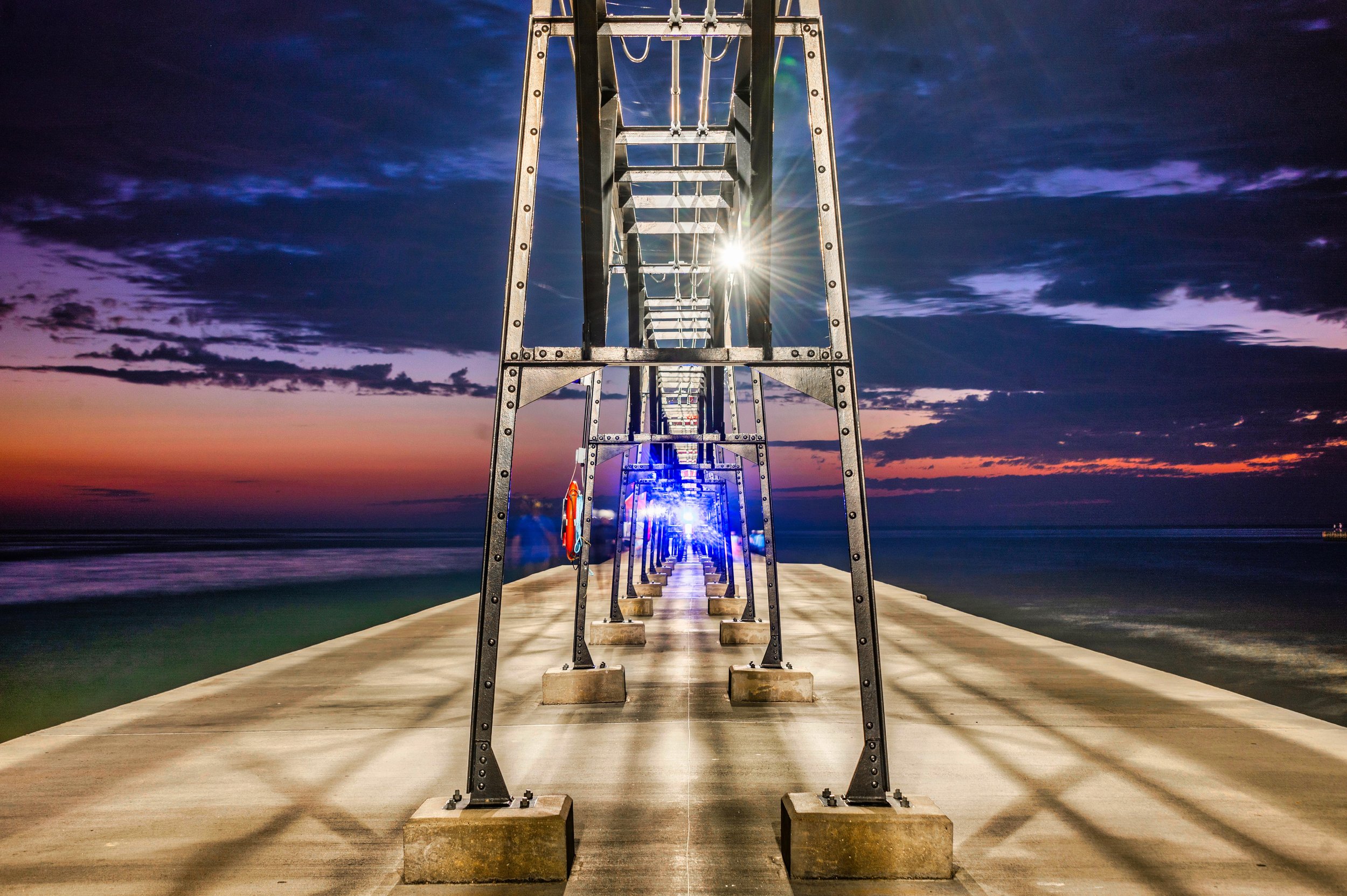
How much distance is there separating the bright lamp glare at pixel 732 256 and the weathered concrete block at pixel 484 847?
498 cm

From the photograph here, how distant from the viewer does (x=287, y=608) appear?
3391 cm

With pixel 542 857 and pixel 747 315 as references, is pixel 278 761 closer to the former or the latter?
pixel 542 857

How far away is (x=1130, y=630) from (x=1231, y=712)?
71.5 ft

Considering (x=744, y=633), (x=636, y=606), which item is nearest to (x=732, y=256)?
(x=744, y=633)

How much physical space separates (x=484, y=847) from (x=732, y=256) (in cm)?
577

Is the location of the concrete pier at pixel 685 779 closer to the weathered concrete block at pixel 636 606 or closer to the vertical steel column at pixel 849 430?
the vertical steel column at pixel 849 430

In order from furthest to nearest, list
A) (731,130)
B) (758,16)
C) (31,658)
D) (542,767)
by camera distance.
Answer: (31,658)
(542,767)
(731,130)
(758,16)

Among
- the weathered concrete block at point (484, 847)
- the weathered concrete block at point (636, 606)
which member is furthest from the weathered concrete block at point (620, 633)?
the weathered concrete block at point (484, 847)

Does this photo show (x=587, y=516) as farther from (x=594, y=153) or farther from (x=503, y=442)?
(x=594, y=153)

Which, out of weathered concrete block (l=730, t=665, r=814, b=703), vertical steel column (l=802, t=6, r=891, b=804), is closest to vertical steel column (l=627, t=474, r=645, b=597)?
weathered concrete block (l=730, t=665, r=814, b=703)

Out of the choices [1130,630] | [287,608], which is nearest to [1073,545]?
[1130,630]

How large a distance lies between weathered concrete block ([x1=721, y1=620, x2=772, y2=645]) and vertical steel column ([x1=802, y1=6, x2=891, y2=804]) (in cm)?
747

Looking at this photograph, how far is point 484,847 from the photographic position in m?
4.18

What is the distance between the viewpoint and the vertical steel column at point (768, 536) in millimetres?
8164
